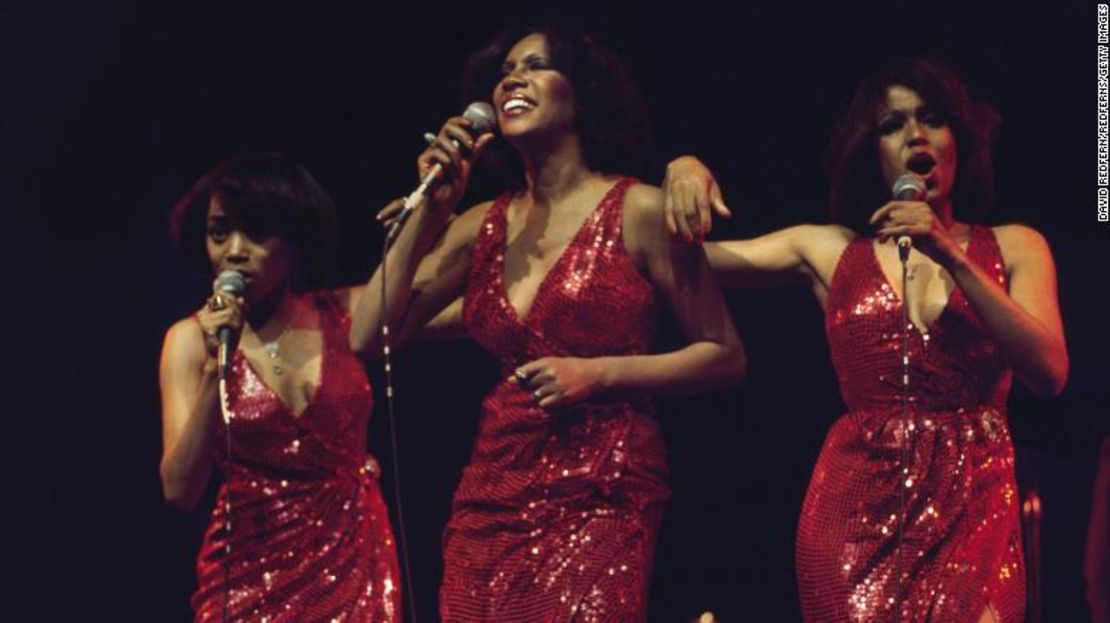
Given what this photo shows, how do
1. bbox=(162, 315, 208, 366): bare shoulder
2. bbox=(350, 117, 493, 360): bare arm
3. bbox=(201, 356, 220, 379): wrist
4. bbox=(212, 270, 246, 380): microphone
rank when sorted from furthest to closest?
bbox=(162, 315, 208, 366): bare shoulder < bbox=(201, 356, 220, 379): wrist < bbox=(350, 117, 493, 360): bare arm < bbox=(212, 270, 246, 380): microphone

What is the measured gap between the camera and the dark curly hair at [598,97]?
11.2 feet

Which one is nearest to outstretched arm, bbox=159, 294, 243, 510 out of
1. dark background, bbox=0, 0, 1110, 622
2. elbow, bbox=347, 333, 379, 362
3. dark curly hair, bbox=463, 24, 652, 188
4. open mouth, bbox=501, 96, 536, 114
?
elbow, bbox=347, 333, 379, 362

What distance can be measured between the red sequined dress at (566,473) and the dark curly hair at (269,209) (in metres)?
0.62

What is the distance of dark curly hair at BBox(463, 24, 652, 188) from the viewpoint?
3418mm

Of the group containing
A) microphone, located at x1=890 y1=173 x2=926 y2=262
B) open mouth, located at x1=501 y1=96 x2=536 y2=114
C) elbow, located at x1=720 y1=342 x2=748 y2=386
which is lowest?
elbow, located at x1=720 y1=342 x2=748 y2=386

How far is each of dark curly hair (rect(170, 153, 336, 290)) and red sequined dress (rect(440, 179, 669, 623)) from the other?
62 cm

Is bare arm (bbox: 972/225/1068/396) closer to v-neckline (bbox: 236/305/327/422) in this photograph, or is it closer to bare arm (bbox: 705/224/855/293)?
bare arm (bbox: 705/224/855/293)

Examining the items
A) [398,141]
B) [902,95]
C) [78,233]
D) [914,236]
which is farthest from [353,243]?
[914,236]

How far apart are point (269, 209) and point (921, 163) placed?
1259 mm

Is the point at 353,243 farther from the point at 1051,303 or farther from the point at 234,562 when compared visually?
the point at 1051,303

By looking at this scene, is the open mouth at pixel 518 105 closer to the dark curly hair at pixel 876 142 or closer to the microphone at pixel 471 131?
the microphone at pixel 471 131

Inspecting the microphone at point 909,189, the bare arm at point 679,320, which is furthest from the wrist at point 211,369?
the microphone at point 909,189

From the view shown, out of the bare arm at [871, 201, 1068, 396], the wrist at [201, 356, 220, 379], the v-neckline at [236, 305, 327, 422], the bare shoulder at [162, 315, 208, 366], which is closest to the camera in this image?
the bare arm at [871, 201, 1068, 396]

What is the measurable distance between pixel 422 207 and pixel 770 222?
3.23ft
